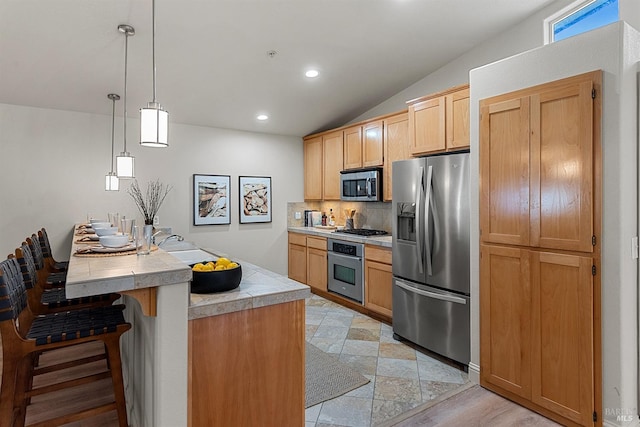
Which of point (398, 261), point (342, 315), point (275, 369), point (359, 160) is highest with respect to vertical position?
A: point (359, 160)

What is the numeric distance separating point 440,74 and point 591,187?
2426mm

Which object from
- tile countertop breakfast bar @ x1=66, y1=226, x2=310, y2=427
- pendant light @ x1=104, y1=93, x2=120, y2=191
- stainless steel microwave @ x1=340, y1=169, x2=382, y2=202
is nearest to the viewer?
tile countertop breakfast bar @ x1=66, y1=226, x2=310, y2=427

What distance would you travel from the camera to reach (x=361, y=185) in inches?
175

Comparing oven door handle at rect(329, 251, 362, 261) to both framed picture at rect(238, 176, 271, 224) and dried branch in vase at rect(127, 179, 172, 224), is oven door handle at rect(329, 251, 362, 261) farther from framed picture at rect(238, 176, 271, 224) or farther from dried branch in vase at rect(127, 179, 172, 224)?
dried branch in vase at rect(127, 179, 172, 224)

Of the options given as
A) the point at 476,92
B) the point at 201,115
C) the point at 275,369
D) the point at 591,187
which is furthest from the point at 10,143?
the point at 591,187

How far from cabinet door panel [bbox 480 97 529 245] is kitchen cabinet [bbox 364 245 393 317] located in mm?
1368

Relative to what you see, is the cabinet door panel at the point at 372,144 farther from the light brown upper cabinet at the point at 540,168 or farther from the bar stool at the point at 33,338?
the bar stool at the point at 33,338

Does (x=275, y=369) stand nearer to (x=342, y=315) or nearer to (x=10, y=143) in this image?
(x=342, y=315)

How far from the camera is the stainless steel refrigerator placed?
280 centimetres

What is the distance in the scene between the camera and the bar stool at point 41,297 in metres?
2.02

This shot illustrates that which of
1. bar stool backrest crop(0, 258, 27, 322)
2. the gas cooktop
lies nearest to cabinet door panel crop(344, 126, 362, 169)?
the gas cooktop

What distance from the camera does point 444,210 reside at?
9.52 feet

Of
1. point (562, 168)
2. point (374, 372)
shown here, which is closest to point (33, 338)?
point (374, 372)

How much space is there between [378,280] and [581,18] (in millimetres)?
2949
